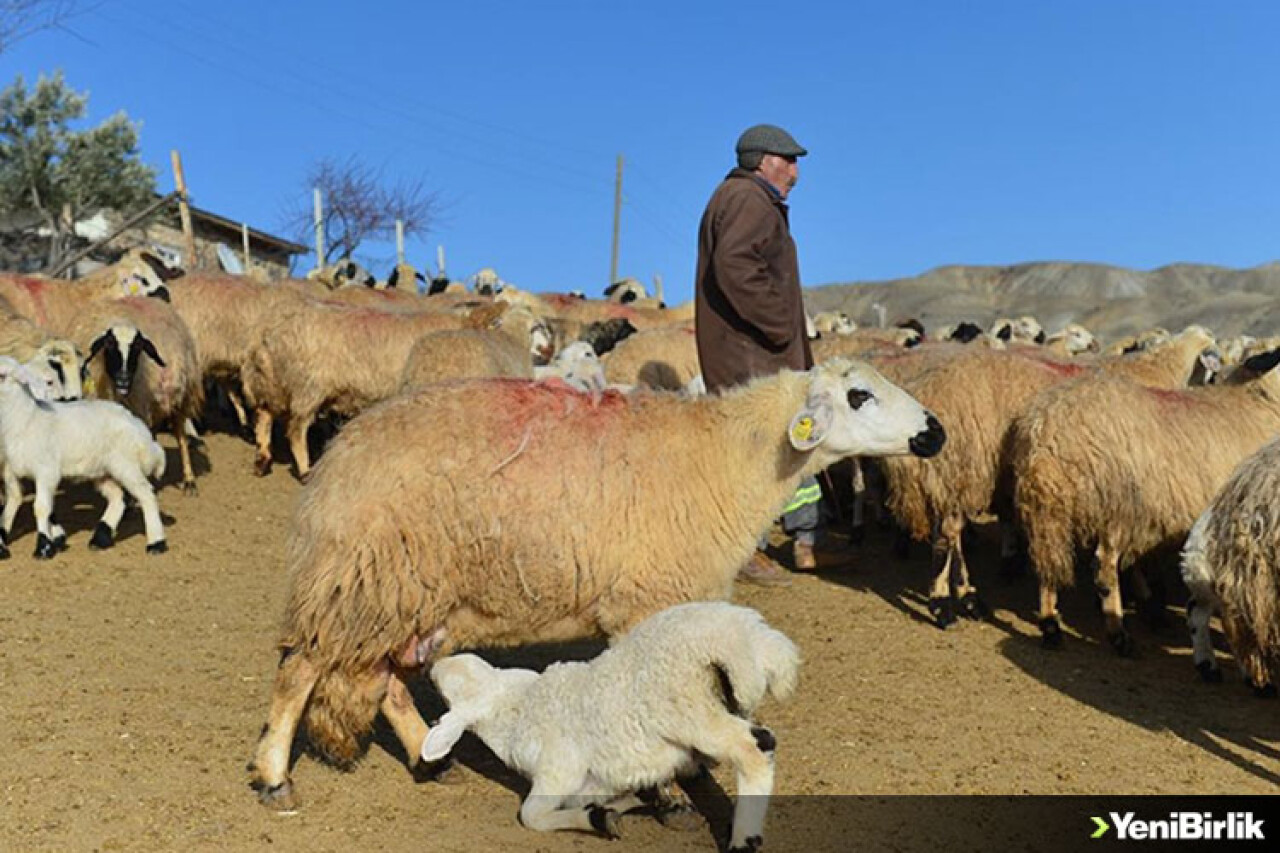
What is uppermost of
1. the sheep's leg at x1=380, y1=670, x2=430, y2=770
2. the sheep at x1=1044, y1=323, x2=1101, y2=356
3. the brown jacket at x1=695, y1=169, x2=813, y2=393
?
the brown jacket at x1=695, y1=169, x2=813, y2=393

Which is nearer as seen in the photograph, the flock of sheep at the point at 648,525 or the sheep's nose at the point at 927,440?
the flock of sheep at the point at 648,525

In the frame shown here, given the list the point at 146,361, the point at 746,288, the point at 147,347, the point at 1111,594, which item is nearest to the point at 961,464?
the point at 1111,594

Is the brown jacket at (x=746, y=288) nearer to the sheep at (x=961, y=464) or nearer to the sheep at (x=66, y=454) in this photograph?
the sheep at (x=961, y=464)

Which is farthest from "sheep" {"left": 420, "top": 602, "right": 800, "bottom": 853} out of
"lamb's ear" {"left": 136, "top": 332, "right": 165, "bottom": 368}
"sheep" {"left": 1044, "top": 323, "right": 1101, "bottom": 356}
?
"sheep" {"left": 1044, "top": 323, "right": 1101, "bottom": 356}

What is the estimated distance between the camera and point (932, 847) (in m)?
4.34

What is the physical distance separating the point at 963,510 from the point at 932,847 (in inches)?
160

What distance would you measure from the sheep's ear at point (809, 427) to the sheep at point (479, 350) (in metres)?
4.77

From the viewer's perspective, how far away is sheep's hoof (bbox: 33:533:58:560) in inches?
345

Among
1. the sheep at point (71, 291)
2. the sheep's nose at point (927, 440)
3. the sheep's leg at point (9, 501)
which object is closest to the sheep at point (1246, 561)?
the sheep's nose at point (927, 440)

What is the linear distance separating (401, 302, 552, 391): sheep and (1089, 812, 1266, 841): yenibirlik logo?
608cm

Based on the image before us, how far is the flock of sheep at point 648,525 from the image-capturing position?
14.1 feet

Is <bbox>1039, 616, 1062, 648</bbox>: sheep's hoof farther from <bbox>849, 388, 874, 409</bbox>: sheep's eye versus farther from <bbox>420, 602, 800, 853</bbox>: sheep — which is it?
<bbox>420, 602, 800, 853</bbox>: sheep

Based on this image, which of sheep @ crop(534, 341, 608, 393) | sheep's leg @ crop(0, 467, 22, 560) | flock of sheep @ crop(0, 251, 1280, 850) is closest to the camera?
flock of sheep @ crop(0, 251, 1280, 850)

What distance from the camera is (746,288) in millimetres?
6742
